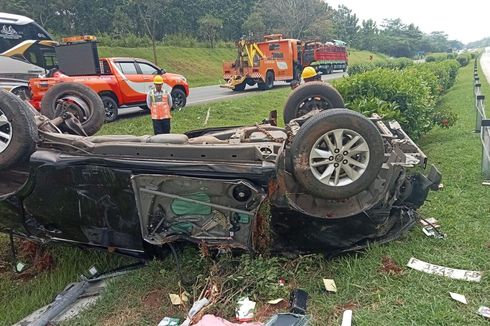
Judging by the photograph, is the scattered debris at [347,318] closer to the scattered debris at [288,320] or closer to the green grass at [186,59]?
the scattered debris at [288,320]

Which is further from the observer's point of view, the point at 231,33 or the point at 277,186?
the point at 231,33

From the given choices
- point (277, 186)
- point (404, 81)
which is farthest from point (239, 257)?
point (404, 81)

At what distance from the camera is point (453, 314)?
2434 millimetres

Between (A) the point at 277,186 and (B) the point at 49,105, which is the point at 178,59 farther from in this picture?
(A) the point at 277,186

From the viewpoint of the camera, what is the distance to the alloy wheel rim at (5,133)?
2938 millimetres

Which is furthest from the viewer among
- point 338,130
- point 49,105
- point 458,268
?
point 49,105

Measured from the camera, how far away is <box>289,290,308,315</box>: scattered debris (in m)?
2.60

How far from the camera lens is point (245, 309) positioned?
2.64m

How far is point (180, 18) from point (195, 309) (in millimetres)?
48469

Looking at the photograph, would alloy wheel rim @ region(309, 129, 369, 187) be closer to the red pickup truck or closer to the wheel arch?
the red pickup truck

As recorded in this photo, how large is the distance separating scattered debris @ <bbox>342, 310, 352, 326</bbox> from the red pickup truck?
9.01m

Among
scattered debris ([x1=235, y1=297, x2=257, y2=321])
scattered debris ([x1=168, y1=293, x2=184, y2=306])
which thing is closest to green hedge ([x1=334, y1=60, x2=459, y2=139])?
scattered debris ([x1=235, y1=297, x2=257, y2=321])

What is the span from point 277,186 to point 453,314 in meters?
1.29

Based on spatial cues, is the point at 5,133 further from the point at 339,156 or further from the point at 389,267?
the point at 389,267
